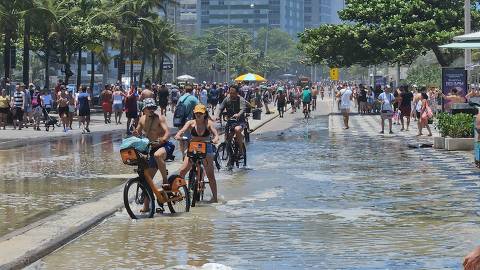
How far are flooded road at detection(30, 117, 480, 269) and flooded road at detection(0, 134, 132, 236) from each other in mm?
1402

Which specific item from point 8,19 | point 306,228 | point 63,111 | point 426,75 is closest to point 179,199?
point 306,228

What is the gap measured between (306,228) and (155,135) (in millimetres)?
2757

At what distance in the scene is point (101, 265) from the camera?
9.49 metres

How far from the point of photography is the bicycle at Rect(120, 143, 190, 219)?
12648mm

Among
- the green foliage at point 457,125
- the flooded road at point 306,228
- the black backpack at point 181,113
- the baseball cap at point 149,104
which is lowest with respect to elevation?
the flooded road at point 306,228

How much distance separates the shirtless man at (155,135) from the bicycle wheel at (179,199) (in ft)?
0.68

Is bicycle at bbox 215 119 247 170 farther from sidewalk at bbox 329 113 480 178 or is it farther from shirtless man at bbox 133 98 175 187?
shirtless man at bbox 133 98 175 187

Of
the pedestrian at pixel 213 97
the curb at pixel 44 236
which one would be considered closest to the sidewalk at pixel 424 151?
the curb at pixel 44 236

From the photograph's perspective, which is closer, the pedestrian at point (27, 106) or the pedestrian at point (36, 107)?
the pedestrian at point (36, 107)

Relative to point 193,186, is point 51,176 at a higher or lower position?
lower

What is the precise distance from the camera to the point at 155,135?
44.6 feet

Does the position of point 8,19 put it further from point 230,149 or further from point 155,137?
point 155,137

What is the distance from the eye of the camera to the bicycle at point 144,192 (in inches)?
498

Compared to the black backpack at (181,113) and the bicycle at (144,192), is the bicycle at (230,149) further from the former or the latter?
the bicycle at (144,192)
